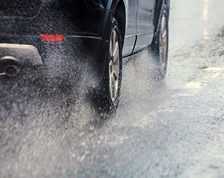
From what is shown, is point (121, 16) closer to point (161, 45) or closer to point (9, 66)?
point (9, 66)

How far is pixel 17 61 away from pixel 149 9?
278cm

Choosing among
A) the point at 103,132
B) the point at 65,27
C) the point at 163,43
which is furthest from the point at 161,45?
the point at 65,27

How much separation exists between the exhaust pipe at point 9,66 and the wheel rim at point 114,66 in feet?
3.39

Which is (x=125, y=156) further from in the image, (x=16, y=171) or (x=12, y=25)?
(x=12, y=25)

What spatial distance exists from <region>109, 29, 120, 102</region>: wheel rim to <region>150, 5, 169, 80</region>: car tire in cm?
181

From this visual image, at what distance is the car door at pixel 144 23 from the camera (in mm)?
5203

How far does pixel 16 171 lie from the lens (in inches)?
108

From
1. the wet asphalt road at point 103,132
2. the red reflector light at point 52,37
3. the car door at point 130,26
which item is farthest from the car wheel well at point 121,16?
the red reflector light at point 52,37

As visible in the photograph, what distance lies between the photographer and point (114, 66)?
437 centimetres

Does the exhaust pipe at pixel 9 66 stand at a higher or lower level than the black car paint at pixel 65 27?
lower

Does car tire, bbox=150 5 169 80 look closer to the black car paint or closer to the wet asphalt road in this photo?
the wet asphalt road

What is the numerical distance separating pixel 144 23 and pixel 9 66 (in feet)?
8.41

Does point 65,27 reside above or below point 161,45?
above

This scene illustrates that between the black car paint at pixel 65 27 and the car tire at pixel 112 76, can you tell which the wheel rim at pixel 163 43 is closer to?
the car tire at pixel 112 76
